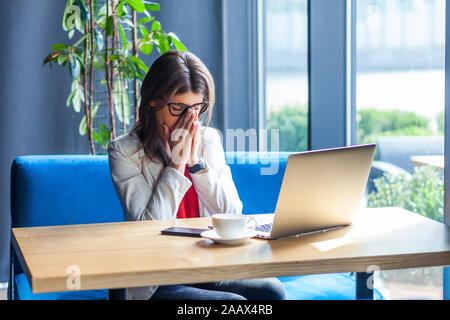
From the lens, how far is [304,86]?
2893mm

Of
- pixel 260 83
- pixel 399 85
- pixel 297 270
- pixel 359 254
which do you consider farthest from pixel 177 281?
pixel 260 83

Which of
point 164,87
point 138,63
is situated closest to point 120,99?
point 138,63

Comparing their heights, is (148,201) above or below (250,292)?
above

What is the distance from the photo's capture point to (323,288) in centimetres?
185

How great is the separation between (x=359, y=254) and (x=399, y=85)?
1.22 m

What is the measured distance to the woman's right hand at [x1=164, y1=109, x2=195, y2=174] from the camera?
5.57 feet

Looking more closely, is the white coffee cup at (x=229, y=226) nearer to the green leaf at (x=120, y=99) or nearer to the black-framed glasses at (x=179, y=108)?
the black-framed glasses at (x=179, y=108)

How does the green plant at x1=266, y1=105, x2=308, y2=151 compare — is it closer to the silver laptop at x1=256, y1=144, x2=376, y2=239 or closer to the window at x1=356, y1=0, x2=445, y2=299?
the window at x1=356, y1=0, x2=445, y2=299

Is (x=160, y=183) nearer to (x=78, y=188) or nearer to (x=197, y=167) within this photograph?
(x=197, y=167)

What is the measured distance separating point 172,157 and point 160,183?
12 cm

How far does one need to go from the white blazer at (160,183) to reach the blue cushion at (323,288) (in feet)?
1.15

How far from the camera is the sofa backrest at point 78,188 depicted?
1.97m

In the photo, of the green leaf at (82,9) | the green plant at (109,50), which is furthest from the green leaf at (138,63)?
the green leaf at (82,9)
